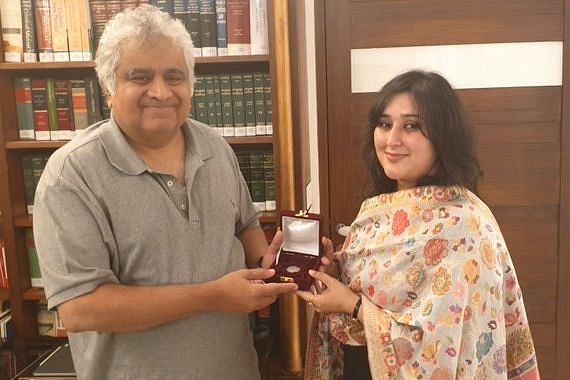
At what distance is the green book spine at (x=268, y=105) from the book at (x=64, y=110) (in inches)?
29.2

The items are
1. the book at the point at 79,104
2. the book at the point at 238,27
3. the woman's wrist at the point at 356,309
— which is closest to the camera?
the woman's wrist at the point at 356,309

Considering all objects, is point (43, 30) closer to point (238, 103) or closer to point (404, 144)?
point (238, 103)

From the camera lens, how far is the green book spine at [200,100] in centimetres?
213

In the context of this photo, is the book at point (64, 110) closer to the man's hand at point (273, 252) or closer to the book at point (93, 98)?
the book at point (93, 98)

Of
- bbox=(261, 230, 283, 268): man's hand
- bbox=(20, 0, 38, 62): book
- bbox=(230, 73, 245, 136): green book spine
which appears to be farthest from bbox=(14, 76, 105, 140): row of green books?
bbox=(261, 230, 283, 268): man's hand

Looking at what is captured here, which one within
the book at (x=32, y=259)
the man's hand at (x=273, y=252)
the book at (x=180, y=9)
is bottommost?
the book at (x=32, y=259)

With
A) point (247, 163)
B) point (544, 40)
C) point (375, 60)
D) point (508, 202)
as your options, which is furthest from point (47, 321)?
point (544, 40)

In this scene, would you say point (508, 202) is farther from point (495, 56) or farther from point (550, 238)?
point (495, 56)

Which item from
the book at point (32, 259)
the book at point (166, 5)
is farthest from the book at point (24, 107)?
the book at point (166, 5)

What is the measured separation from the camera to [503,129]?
6.86 ft

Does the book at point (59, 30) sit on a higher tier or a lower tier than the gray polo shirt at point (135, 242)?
higher

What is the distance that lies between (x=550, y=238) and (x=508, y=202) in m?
0.21

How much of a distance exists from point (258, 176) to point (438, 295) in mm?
1071

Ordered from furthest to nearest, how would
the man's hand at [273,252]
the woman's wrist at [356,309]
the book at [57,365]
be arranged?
1. the book at [57,365]
2. the man's hand at [273,252]
3. the woman's wrist at [356,309]
